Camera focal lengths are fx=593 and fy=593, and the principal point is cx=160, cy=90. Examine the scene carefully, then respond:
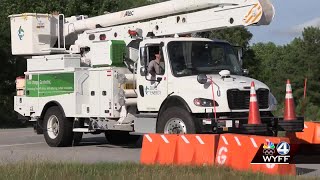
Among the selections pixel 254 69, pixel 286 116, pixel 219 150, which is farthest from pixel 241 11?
pixel 254 69

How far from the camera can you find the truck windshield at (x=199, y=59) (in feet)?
44.4

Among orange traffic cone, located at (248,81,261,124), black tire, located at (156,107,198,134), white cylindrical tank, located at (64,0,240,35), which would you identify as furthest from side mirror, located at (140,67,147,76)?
orange traffic cone, located at (248,81,261,124)

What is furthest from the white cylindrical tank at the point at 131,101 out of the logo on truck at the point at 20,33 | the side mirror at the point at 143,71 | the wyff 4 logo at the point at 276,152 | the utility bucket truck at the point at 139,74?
the wyff 4 logo at the point at 276,152

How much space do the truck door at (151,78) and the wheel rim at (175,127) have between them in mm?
839

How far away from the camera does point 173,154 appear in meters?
10.9

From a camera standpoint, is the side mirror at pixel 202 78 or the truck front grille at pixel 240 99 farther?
the side mirror at pixel 202 78

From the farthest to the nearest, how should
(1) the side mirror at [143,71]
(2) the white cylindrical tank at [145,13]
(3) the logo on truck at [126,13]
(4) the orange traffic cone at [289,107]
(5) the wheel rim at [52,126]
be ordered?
Answer: (5) the wheel rim at [52,126]
(3) the logo on truck at [126,13]
(2) the white cylindrical tank at [145,13]
(1) the side mirror at [143,71]
(4) the orange traffic cone at [289,107]

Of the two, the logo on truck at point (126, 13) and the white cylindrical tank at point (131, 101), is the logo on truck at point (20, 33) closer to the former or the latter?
the logo on truck at point (126, 13)

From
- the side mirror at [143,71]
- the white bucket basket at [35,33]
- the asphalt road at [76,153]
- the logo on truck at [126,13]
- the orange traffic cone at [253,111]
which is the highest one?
the logo on truck at [126,13]

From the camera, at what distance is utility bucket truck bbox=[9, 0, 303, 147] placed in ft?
41.7

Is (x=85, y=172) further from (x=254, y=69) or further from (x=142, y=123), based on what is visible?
(x=254, y=69)

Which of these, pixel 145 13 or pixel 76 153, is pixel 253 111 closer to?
pixel 76 153

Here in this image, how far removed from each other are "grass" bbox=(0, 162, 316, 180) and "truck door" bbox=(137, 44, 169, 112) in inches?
148

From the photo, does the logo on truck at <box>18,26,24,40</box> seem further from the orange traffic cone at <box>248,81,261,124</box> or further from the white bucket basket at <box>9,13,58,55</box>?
the orange traffic cone at <box>248,81,261,124</box>
